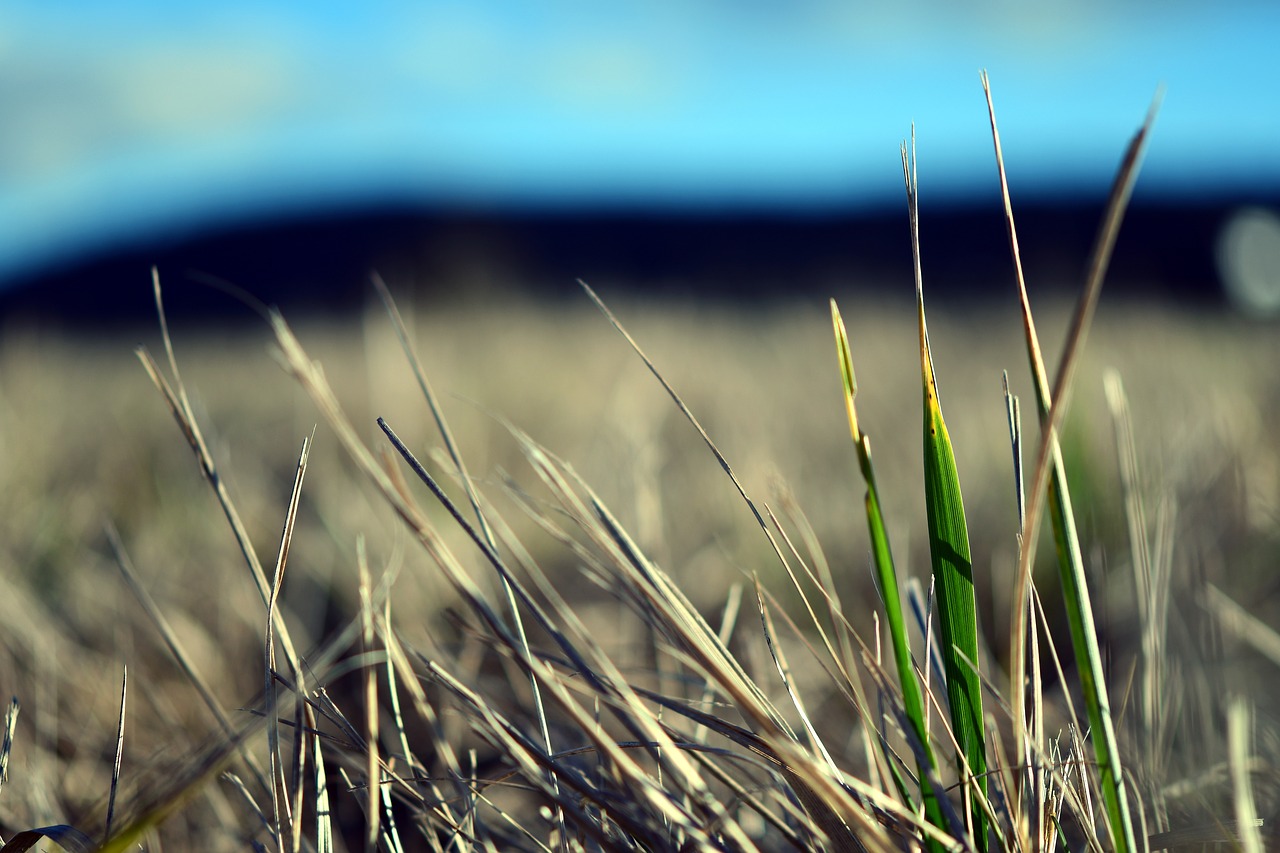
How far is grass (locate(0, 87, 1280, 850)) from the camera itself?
39 centimetres

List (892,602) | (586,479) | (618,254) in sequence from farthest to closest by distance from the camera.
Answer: (618,254) < (586,479) < (892,602)

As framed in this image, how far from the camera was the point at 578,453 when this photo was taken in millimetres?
1613

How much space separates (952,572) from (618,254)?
9.71 metres

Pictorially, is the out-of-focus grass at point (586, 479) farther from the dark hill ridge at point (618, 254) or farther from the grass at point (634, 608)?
the dark hill ridge at point (618, 254)

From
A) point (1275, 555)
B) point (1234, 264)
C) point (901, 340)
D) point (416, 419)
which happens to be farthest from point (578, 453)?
point (1234, 264)

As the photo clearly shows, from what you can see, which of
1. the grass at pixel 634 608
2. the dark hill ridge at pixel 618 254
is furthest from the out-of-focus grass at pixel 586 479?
the dark hill ridge at pixel 618 254

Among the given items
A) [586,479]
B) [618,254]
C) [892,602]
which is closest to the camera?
[892,602]

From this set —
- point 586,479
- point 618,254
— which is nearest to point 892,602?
point 586,479

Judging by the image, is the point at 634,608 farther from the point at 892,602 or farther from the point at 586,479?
the point at 586,479

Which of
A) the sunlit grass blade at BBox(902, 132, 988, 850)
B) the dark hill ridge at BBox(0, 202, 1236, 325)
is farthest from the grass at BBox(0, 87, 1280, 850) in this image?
the dark hill ridge at BBox(0, 202, 1236, 325)

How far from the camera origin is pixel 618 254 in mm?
9914

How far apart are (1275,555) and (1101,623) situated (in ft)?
1.31

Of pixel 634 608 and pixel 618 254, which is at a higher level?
pixel 634 608

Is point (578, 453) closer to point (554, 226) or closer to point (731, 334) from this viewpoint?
point (731, 334)
